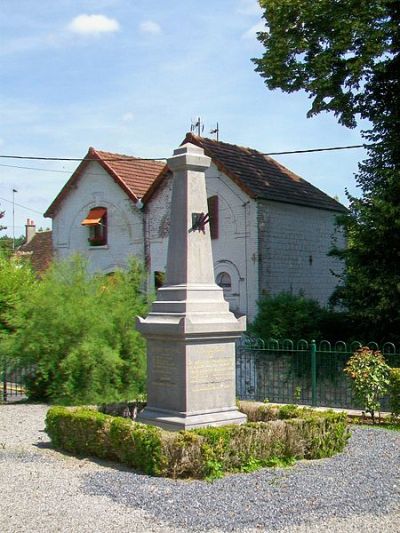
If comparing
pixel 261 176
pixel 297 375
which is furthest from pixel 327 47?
pixel 297 375

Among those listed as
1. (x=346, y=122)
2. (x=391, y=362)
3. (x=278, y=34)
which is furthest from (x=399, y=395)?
(x=278, y=34)

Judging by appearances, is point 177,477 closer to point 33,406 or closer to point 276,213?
point 33,406

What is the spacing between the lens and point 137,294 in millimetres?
15289

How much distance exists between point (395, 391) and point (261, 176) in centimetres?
1287

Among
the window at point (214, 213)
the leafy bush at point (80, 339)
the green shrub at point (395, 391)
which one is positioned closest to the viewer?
the green shrub at point (395, 391)

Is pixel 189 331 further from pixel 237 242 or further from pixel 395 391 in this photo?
pixel 237 242

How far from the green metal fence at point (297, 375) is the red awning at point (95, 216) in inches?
462

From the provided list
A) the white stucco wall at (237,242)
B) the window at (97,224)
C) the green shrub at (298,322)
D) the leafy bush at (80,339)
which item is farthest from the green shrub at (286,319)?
the window at (97,224)

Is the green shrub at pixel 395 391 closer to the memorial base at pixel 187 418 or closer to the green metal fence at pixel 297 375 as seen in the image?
the green metal fence at pixel 297 375

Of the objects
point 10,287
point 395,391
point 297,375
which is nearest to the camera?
point 395,391

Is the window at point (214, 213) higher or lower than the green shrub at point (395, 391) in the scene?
higher

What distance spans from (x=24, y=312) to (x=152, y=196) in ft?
36.8

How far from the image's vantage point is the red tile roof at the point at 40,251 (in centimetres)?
3448

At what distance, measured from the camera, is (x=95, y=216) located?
2678 cm
